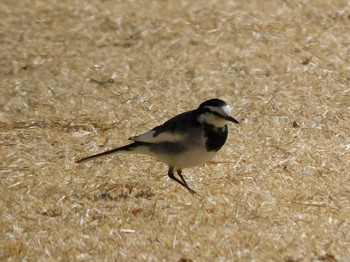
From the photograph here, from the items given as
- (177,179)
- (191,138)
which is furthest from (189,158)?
(177,179)

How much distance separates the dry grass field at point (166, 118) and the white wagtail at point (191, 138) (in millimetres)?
315

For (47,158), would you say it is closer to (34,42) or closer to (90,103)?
(90,103)

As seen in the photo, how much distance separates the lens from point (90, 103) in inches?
392

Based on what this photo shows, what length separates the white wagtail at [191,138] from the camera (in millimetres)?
7777

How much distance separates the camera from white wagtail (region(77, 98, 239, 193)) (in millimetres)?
7777

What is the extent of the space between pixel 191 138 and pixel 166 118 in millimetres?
1822

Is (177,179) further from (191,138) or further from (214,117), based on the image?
(214,117)

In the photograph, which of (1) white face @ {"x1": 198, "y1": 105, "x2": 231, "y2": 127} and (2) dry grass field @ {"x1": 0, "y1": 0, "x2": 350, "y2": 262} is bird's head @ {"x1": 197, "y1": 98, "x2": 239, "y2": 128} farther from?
(2) dry grass field @ {"x1": 0, "y1": 0, "x2": 350, "y2": 262}

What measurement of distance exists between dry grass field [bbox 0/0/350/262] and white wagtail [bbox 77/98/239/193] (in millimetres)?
315

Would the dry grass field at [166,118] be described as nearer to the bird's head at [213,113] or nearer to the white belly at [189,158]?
the white belly at [189,158]

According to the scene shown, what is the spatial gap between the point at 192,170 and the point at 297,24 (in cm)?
384

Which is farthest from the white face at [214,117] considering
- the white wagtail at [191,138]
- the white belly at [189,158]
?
the white belly at [189,158]

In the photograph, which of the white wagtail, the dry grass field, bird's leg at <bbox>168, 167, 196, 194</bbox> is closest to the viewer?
the dry grass field

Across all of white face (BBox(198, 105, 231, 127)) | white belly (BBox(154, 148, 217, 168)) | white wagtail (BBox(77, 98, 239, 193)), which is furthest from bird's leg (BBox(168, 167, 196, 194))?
white face (BBox(198, 105, 231, 127))
